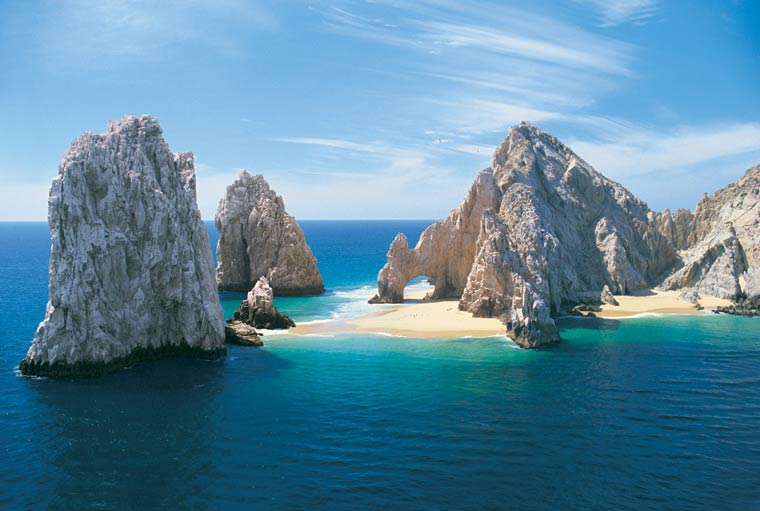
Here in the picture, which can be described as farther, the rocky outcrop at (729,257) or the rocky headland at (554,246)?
the rocky outcrop at (729,257)

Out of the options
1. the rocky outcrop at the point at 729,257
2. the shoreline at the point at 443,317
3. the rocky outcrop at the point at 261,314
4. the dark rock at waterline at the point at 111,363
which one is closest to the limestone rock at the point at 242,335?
the rocky outcrop at the point at 261,314

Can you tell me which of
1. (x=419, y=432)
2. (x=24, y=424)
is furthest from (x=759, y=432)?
(x=24, y=424)

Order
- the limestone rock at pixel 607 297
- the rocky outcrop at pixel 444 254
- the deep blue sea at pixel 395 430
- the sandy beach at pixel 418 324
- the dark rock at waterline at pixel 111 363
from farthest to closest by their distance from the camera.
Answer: the rocky outcrop at pixel 444 254, the limestone rock at pixel 607 297, the sandy beach at pixel 418 324, the dark rock at waterline at pixel 111 363, the deep blue sea at pixel 395 430

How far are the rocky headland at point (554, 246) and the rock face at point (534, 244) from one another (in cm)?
16

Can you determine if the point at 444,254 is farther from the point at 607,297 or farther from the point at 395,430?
the point at 395,430

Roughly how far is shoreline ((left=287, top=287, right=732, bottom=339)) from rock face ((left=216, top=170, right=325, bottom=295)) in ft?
66.3

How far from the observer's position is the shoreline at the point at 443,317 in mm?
65875

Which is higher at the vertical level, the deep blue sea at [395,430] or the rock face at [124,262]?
the rock face at [124,262]

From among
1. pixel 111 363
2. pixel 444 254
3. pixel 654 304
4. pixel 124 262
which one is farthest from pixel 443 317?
pixel 111 363

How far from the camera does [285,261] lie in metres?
98.1

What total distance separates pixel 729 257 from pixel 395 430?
74988 millimetres

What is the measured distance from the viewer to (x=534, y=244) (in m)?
70.7

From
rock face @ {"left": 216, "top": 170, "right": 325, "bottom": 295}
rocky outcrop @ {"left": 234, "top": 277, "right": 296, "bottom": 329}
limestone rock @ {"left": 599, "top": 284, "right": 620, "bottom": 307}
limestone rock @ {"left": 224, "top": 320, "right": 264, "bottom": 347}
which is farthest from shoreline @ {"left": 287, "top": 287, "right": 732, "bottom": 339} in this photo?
rock face @ {"left": 216, "top": 170, "right": 325, "bottom": 295}

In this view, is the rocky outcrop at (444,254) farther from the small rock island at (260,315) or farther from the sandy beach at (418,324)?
the small rock island at (260,315)
